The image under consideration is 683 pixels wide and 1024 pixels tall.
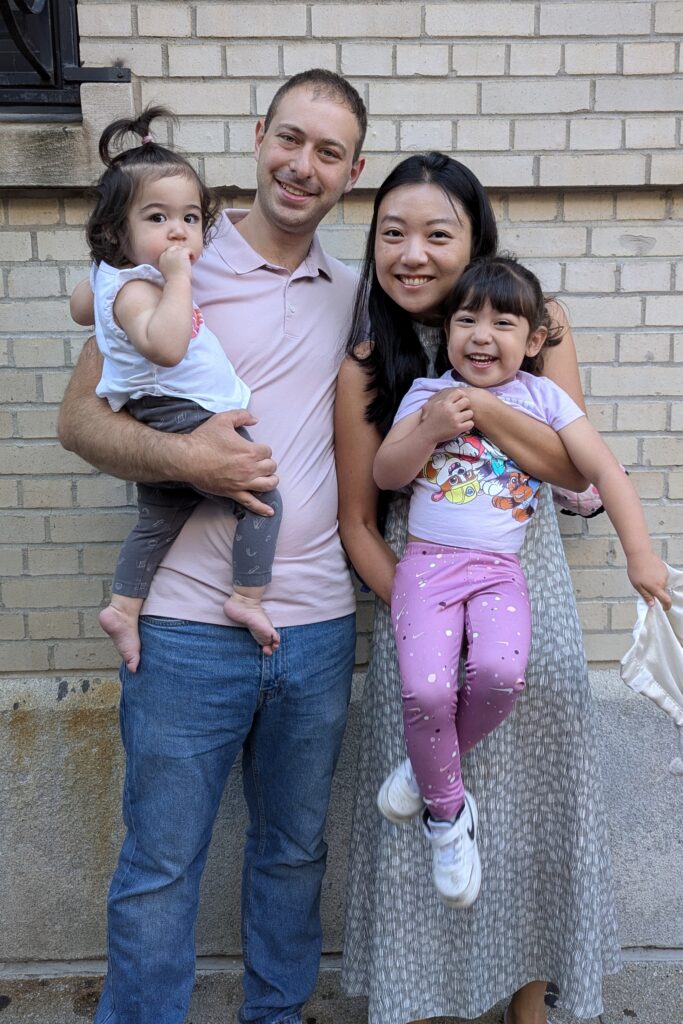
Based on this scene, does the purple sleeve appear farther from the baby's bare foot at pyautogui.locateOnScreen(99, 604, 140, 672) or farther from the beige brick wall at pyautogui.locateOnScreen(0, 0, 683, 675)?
the baby's bare foot at pyautogui.locateOnScreen(99, 604, 140, 672)

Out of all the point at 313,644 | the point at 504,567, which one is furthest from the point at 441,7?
the point at 313,644

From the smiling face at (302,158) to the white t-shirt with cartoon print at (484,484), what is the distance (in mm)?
539

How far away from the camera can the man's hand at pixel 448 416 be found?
2062mm

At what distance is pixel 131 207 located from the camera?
82.8 inches

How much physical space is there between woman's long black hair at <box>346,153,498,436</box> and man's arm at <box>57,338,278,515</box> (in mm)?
341

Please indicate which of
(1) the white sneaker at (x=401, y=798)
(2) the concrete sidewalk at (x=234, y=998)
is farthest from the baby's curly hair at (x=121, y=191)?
(2) the concrete sidewalk at (x=234, y=998)

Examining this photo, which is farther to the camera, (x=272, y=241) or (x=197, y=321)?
(x=272, y=241)

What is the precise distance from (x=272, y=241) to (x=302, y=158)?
0.21 metres

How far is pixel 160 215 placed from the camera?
6.91 feet

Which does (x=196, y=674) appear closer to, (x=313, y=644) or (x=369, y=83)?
(x=313, y=644)

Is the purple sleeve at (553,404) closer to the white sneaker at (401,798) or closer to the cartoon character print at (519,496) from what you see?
the cartoon character print at (519,496)

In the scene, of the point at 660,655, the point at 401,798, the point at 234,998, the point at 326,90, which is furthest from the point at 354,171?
the point at 234,998

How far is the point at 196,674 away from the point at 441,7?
199cm

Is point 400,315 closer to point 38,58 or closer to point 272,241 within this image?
point 272,241
